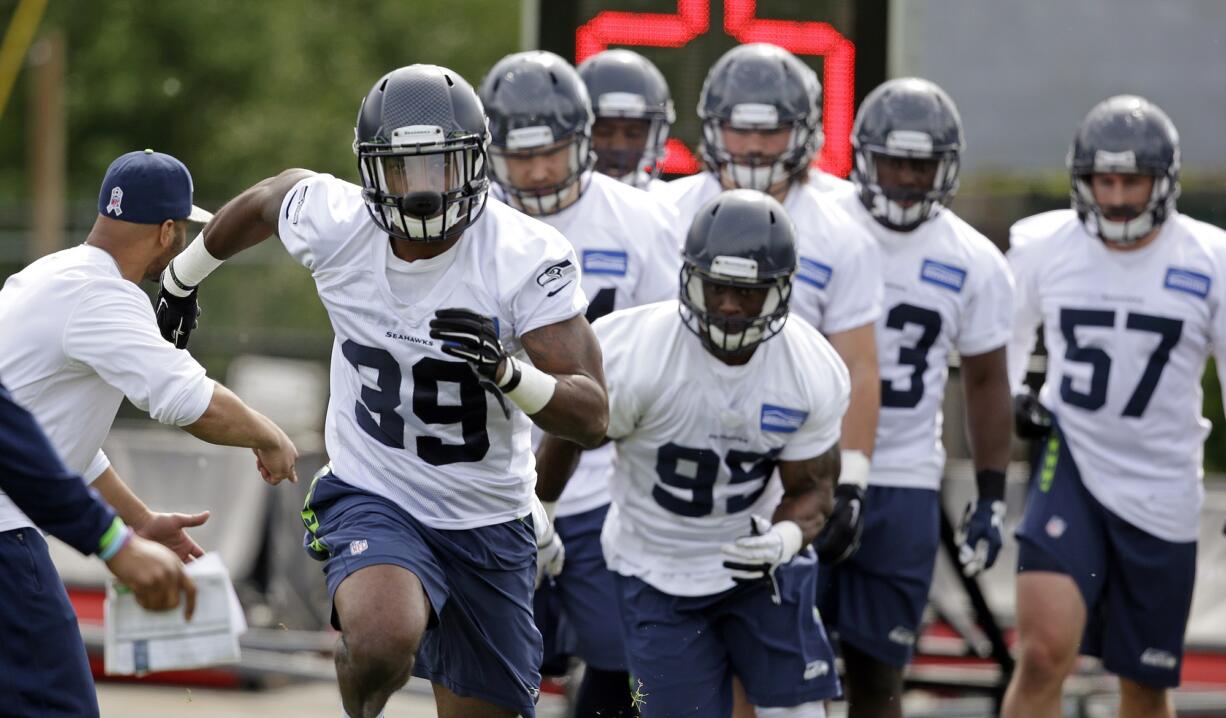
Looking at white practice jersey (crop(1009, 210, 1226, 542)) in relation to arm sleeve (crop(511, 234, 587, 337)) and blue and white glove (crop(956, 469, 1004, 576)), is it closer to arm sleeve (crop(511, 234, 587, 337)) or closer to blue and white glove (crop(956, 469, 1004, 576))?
blue and white glove (crop(956, 469, 1004, 576))

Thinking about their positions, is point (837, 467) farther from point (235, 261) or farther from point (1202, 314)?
point (235, 261)

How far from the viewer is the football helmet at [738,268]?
512 cm

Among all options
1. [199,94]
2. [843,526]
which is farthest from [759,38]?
[199,94]

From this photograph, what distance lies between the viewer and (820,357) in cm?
530

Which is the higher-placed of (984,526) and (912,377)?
(912,377)

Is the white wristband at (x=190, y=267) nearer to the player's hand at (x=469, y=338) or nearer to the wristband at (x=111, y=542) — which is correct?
the player's hand at (x=469, y=338)

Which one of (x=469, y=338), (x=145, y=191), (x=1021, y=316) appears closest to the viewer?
(x=469, y=338)

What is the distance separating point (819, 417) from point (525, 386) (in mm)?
1162

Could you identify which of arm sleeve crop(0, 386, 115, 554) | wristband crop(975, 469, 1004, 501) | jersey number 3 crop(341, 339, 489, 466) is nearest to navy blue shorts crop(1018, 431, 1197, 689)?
wristband crop(975, 469, 1004, 501)

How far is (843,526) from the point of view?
18.7 ft

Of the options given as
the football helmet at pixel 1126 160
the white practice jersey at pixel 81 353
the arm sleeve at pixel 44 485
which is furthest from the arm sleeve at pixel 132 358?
the football helmet at pixel 1126 160

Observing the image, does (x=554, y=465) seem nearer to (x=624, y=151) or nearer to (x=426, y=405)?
(x=426, y=405)

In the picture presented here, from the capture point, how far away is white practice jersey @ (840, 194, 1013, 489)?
6289mm

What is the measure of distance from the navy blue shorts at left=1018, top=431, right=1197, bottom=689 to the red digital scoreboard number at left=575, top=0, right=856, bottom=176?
206 cm
